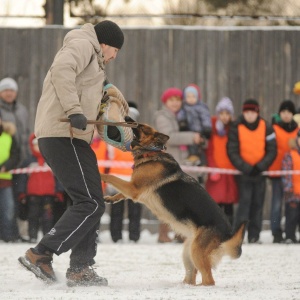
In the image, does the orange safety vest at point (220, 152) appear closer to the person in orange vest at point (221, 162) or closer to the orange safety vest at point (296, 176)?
the person in orange vest at point (221, 162)

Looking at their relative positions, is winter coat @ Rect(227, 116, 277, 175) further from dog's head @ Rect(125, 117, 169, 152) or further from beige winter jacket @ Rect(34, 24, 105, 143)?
beige winter jacket @ Rect(34, 24, 105, 143)

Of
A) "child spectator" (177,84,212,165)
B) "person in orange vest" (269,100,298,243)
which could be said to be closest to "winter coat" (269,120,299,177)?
"person in orange vest" (269,100,298,243)

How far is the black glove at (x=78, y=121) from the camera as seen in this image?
6.46 m

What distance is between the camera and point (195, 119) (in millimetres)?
12141

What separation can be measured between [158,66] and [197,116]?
5.96 ft

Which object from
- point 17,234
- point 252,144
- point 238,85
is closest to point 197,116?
point 252,144

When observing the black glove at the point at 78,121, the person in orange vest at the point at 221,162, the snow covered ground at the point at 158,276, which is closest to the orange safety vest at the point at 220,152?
the person in orange vest at the point at 221,162

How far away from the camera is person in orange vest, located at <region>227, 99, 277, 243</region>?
11867mm

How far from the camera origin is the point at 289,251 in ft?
→ 34.2

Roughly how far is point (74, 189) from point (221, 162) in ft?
18.5

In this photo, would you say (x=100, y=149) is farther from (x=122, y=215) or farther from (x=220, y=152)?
(x=220, y=152)

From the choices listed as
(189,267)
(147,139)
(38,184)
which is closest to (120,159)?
(38,184)

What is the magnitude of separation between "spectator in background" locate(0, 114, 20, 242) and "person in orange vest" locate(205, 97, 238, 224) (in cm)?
251

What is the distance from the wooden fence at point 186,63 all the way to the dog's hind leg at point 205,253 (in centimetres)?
666
